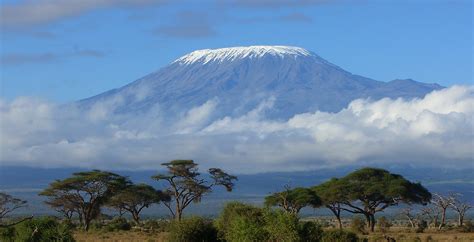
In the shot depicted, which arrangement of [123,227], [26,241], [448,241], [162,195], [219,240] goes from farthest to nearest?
[162,195]
[123,227]
[448,241]
[219,240]
[26,241]

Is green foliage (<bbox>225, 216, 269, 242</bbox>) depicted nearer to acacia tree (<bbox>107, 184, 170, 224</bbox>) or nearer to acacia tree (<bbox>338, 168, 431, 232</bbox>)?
acacia tree (<bbox>338, 168, 431, 232</bbox>)

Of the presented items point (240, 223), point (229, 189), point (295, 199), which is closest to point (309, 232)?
point (240, 223)

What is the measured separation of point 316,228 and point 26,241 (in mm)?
12159

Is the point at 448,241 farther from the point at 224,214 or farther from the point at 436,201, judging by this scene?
the point at 436,201

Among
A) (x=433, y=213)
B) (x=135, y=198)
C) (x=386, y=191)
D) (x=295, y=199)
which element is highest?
(x=135, y=198)

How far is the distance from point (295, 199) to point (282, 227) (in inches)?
1721

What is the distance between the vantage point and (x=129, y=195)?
87.5 meters

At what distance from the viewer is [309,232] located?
40.6 meters

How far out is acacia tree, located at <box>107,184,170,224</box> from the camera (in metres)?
86.9

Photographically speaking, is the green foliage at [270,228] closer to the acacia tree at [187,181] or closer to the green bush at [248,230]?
the green bush at [248,230]

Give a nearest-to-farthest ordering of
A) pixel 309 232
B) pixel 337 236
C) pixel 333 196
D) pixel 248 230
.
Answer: pixel 248 230 < pixel 309 232 < pixel 337 236 < pixel 333 196

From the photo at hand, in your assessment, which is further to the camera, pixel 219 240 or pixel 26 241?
pixel 219 240

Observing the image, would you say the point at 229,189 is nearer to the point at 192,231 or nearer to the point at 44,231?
the point at 192,231

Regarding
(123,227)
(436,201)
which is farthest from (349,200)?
(123,227)
